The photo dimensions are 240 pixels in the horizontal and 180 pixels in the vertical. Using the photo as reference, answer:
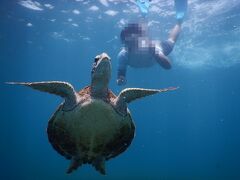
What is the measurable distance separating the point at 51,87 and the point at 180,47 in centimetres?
2403

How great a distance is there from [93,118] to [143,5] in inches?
593

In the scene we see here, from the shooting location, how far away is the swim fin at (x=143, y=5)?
680 inches

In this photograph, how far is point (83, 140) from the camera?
4.82 m

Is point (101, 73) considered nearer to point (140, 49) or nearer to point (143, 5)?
point (140, 49)

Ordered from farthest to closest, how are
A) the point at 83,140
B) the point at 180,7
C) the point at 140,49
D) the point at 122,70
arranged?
the point at 180,7 → the point at 140,49 → the point at 122,70 → the point at 83,140

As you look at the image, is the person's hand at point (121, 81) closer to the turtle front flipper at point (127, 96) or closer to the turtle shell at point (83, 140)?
the turtle shell at point (83, 140)

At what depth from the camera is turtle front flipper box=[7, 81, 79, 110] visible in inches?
172

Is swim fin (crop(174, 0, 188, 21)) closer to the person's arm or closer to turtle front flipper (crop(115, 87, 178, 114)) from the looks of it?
the person's arm

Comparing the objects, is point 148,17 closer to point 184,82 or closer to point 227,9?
point 227,9

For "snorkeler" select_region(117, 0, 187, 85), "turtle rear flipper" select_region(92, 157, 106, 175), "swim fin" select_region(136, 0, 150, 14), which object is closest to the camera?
"turtle rear flipper" select_region(92, 157, 106, 175)

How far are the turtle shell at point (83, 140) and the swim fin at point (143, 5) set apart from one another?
534 inches

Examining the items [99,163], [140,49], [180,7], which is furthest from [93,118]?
[180,7]

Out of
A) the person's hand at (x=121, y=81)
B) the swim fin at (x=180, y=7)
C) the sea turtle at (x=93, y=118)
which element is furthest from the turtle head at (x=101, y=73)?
the swim fin at (x=180, y=7)

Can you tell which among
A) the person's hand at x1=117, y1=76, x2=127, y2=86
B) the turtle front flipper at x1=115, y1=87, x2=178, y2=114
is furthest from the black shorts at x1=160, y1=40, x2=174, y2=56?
the turtle front flipper at x1=115, y1=87, x2=178, y2=114
